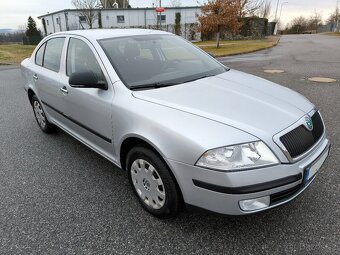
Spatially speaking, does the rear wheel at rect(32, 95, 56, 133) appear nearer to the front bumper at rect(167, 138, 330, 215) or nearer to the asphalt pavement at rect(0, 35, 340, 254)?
the asphalt pavement at rect(0, 35, 340, 254)

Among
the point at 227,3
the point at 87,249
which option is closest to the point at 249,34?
the point at 227,3

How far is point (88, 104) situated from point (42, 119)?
2.09 metres

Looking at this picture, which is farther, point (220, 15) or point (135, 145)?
point (220, 15)

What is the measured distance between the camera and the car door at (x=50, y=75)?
3.76m

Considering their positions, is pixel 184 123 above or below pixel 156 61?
below

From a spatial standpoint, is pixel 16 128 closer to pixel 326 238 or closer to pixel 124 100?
pixel 124 100

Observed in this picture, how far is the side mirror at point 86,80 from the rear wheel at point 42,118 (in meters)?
2.06

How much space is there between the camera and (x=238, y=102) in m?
2.47

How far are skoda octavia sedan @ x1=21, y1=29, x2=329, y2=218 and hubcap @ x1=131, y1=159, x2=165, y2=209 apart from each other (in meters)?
0.01

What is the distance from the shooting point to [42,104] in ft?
14.5

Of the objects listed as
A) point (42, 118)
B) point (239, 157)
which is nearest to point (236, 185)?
point (239, 157)

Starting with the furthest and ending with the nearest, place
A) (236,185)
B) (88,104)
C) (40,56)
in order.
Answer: (40,56) → (88,104) → (236,185)

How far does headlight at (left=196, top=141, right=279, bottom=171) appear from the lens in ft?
6.53

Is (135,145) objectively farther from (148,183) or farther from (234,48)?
(234,48)
